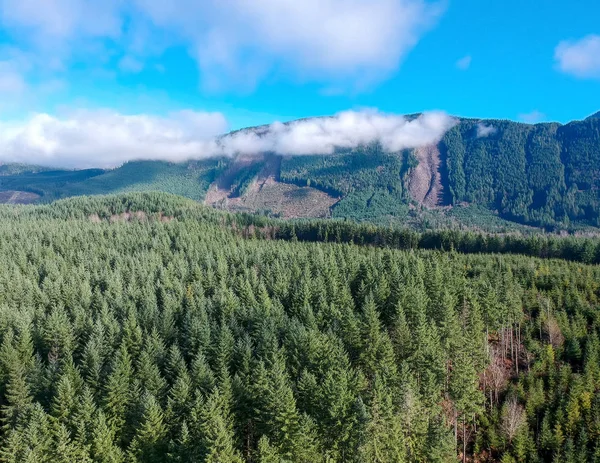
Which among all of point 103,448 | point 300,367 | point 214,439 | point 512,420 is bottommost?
point 512,420

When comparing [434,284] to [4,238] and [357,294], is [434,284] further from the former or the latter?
[4,238]

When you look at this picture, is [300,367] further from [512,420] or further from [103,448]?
[512,420]

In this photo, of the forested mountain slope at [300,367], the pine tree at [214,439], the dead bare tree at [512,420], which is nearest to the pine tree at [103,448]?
the forested mountain slope at [300,367]

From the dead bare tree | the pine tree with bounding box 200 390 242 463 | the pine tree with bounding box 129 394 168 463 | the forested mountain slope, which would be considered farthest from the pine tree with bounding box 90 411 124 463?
the dead bare tree

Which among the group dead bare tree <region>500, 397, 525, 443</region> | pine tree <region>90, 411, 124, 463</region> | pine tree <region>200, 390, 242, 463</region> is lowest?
dead bare tree <region>500, 397, 525, 443</region>

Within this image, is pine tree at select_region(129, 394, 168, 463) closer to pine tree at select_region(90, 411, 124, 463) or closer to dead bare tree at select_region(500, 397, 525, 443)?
pine tree at select_region(90, 411, 124, 463)

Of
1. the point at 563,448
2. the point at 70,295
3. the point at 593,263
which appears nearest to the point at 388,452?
the point at 563,448

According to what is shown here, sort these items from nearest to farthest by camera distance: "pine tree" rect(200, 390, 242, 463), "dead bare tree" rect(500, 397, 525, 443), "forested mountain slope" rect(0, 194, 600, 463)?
"pine tree" rect(200, 390, 242, 463)
"forested mountain slope" rect(0, 194, 600, 463)
"dead bare tree" rect(500, 397, 525, 443)

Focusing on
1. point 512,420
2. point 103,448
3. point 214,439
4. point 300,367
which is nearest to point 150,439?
point 103,448
